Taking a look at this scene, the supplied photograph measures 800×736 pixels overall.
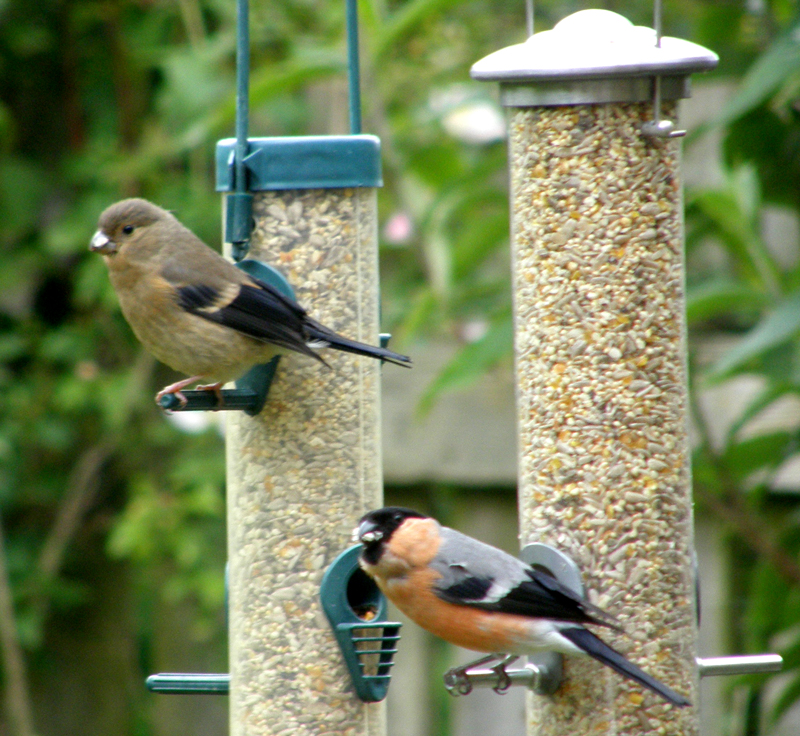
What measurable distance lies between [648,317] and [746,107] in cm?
88

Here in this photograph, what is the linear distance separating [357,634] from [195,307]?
0.98 meters

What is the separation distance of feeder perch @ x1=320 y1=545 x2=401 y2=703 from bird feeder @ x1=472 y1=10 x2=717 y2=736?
0.45m

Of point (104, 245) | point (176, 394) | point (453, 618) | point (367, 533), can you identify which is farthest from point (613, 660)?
point (104, 245)

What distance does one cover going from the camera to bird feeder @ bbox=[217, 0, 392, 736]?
3.11 meters

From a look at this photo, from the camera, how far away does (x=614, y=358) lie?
9.51 feet

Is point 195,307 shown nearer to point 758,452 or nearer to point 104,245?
point 104,245

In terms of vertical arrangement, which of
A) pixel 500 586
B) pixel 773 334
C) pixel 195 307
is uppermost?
pixel 195 307

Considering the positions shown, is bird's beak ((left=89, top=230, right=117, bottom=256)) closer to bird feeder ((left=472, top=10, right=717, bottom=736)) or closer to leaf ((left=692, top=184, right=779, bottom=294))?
bird feeder ((left=472, top=10, right=717, bottom=736))

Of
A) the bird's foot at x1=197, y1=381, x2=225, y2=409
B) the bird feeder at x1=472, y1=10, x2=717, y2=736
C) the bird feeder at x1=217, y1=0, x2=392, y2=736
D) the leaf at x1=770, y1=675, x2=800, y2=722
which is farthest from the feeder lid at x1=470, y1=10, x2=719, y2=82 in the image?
the leaf at x1=770, y1=675, x2=800, y2=722

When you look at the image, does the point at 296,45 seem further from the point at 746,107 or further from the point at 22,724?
the point at 22,724

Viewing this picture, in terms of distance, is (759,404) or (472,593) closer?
(472,593)

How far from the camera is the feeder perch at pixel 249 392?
3.09 meters

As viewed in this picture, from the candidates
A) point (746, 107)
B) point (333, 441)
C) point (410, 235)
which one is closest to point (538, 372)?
point (333, 441)

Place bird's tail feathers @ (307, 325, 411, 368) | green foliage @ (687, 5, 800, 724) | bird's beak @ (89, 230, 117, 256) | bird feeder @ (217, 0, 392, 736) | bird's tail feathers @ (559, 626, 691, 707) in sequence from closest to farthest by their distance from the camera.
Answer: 1. bird's tail feathers @ (559, 626, 691, 707)
2. bird's tail feathers @ (307, 325, 411, 368)
3. bird feeder @ (217, 0, 392, 736)
4. bird's beak @ (89, 230, 117, 256)
5. green foliage @ (687, 5, 800, 724)
